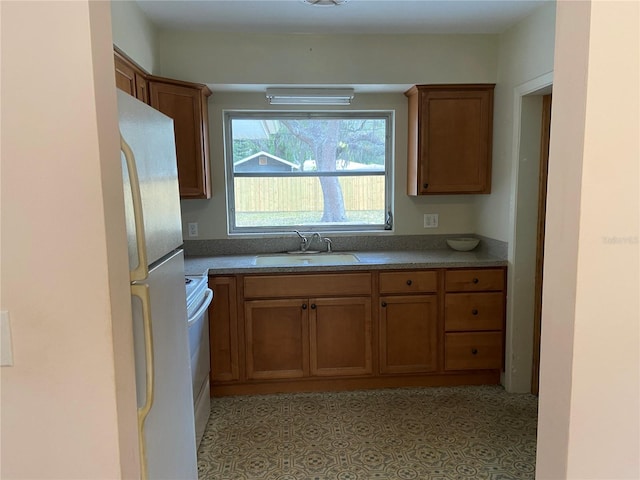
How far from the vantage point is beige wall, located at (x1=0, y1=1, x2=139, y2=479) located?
0.82 meters

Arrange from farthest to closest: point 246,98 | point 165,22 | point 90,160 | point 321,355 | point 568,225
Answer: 1. point 246,98
2. point 321,355
3. point 165,22
4. point 568,225
5. point 90,160

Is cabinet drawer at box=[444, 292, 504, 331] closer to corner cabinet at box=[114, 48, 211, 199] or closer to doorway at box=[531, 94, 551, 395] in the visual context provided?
doorway at box=[531, 94, 551, 395]

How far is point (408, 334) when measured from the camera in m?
2.97

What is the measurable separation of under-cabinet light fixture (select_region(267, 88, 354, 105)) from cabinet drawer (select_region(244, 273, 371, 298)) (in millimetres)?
1282

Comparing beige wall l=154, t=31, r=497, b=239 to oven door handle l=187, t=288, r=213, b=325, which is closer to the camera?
oven door handle l=187, t=288, r=213, b=325

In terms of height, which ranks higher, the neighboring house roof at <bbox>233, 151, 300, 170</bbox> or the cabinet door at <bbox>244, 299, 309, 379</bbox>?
the neighboring house roof at <bbox>233, 151, 300, 170</bbox>

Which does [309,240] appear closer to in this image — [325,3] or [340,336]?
[340,336]

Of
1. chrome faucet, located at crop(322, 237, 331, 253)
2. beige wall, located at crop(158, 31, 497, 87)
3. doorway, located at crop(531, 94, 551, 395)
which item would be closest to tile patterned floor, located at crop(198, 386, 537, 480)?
doorway, located at crop(531, 94, 551, 395)

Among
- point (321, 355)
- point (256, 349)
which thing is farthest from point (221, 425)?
point (321, 355)

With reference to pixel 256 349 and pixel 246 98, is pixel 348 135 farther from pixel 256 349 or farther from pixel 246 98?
pixel 256 349

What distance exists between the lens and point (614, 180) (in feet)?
3.02

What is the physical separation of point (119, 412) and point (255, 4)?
7.68ft

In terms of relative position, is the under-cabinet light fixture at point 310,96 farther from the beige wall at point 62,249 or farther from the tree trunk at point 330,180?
the beige wall at point 62,249

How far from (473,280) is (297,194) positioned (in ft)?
4.90
